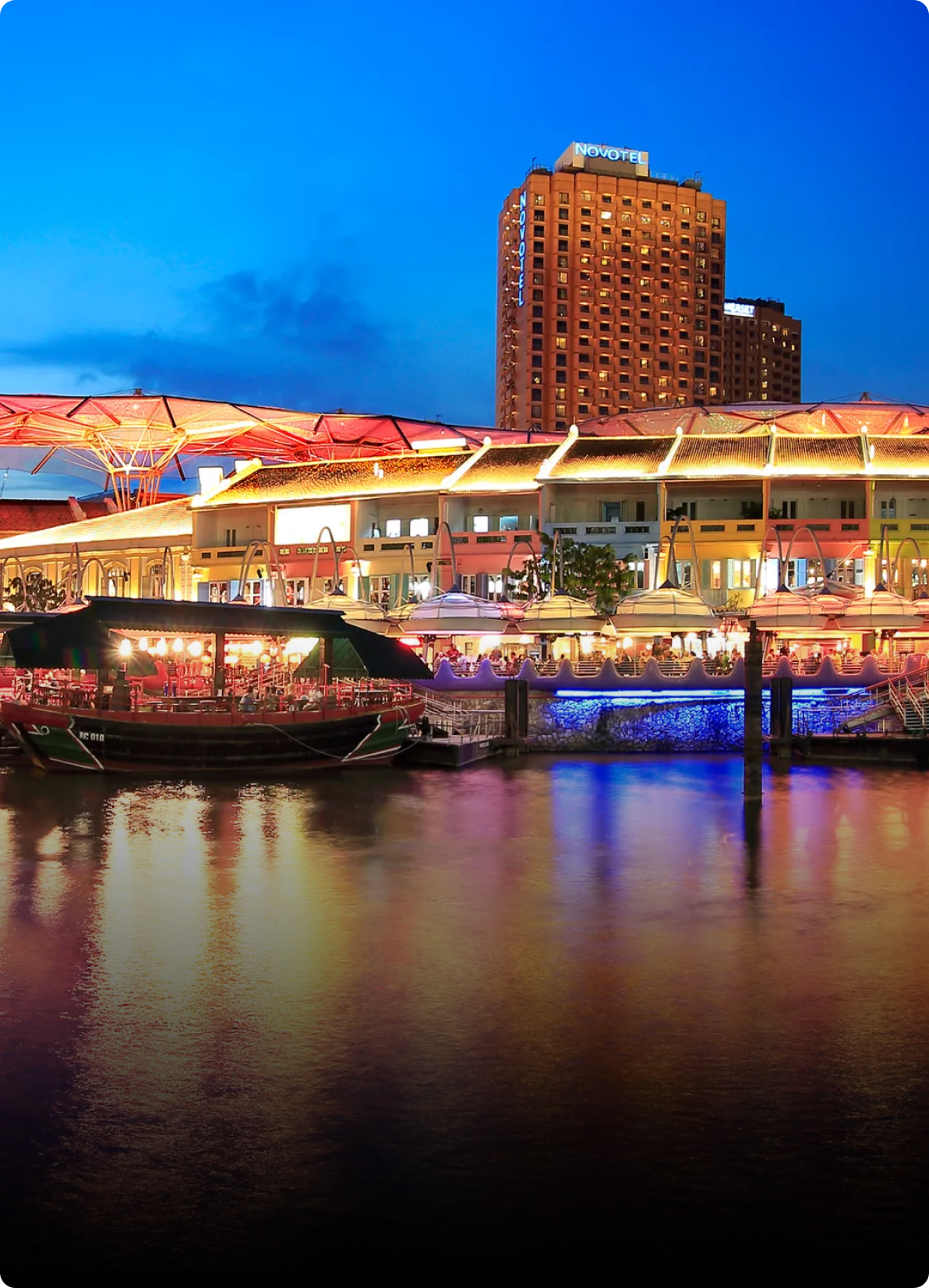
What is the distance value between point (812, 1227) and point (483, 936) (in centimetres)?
1023

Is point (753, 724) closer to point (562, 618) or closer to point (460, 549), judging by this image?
point (562, 618)

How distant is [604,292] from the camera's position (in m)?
173

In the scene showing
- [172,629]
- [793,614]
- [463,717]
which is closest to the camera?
[172,629]

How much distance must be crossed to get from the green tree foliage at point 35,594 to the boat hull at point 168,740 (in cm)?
3710

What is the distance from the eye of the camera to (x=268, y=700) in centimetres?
4272

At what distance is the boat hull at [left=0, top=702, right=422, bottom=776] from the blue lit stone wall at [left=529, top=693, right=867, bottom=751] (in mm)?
10791

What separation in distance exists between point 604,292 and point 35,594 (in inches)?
4380

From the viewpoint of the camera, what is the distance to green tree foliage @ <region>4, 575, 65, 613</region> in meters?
78.8

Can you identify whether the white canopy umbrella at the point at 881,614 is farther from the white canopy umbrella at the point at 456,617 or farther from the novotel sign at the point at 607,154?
the novotel sign at the point at 607,154

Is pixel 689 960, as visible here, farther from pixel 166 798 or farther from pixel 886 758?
pixel 886 758

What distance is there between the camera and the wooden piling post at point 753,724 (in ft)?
118

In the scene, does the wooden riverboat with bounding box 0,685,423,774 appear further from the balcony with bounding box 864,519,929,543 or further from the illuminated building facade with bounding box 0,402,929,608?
the balcony with bounding box 864,519,929,543

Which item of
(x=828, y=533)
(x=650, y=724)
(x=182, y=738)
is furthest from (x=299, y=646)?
(x=828, y=533)

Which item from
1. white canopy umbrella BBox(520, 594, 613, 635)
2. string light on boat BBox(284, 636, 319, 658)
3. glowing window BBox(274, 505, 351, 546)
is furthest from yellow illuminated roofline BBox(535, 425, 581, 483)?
string light on boat BBox(284, 636, 319, 658)
